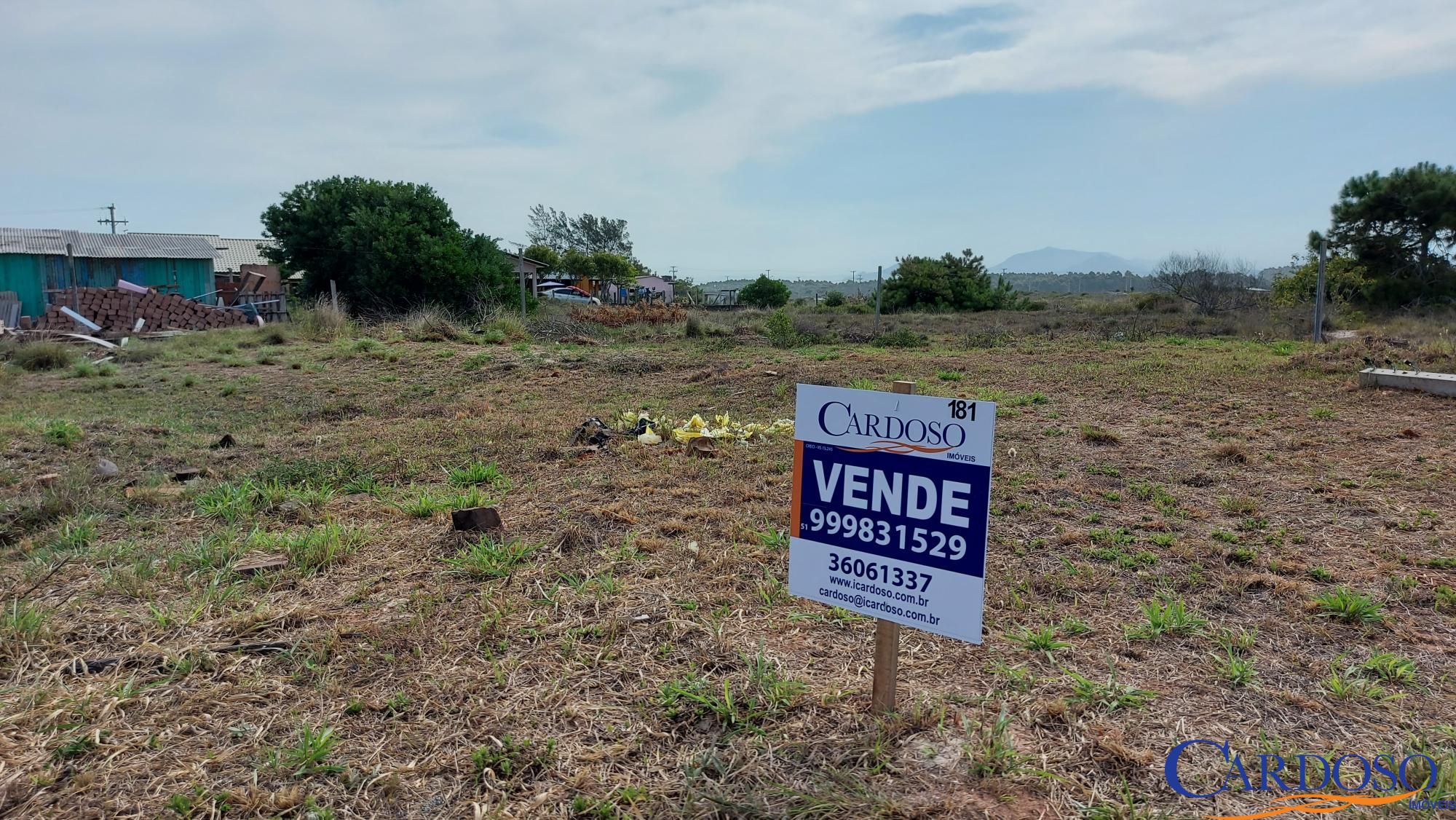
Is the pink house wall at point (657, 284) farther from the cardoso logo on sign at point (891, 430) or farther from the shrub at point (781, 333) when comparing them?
the cardoso logo on sign at point (891, 430)

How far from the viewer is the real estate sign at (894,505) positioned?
7.22ft

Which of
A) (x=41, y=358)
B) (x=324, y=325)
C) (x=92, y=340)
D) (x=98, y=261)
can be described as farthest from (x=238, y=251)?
(x=41, y=358)

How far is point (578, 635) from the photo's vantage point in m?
3.08

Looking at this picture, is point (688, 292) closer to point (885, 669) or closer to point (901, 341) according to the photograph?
point (901, 341)

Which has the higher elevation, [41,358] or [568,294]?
[568,294]

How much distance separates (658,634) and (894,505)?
123cm

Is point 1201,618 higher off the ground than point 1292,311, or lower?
lower

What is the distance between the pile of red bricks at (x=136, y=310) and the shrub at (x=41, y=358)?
28.7 ft

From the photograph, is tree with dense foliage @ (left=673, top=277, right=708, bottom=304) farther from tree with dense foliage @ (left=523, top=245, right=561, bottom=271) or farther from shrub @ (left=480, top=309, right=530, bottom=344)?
shrub @ (left=480, top=309, right=530, bottom=344)

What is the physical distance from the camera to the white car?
114ft

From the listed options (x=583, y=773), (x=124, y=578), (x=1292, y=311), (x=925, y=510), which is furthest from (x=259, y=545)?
(x=1292, y=311)

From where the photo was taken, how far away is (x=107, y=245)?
2662 cm

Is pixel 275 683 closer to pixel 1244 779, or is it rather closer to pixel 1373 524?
pixel 1244 779

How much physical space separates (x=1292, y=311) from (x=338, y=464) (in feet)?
70.7
